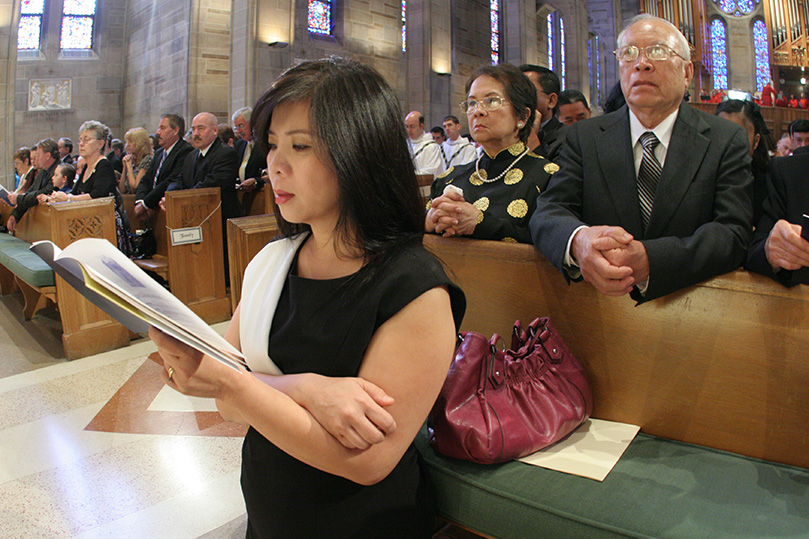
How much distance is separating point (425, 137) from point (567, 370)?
19.9ft

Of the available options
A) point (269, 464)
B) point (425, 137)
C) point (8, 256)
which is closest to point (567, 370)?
point (269, 464)

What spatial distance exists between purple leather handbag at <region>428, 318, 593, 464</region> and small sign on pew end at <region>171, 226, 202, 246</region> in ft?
11.7

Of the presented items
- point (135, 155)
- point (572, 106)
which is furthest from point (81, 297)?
point (572, 106)

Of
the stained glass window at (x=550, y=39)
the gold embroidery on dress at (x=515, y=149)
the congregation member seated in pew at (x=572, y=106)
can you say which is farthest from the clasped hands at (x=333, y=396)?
the stained glass window at (x=550, y=39)

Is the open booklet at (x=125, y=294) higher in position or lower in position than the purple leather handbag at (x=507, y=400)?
higher

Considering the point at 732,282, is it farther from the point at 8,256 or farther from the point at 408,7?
the point at 408,7

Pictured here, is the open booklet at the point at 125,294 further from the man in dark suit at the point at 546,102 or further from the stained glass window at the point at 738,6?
the stained glass window at the point at 738,6

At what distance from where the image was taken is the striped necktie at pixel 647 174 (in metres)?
1.66

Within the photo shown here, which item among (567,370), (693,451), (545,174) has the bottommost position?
(693,451)

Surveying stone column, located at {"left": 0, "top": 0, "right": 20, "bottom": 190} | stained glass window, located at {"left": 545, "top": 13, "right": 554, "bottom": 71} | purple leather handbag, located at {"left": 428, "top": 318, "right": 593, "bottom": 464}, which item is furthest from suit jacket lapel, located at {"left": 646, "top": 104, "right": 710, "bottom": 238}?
stained glass window, located at {"left": 545, "top": 13, "right": 554, "bottom": 71}

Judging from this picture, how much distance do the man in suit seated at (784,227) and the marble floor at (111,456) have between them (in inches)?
74.5

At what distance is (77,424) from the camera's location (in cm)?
303

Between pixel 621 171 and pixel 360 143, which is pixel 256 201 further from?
pixel 360 143

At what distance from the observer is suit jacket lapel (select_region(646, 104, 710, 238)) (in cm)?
159
